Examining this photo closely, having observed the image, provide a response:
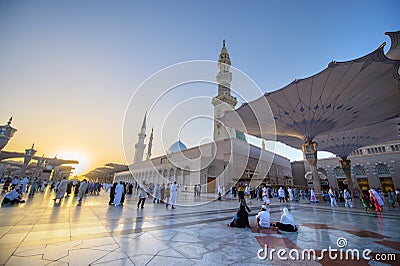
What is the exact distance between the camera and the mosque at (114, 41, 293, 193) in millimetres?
26406

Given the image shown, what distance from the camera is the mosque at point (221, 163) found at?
86.6ft

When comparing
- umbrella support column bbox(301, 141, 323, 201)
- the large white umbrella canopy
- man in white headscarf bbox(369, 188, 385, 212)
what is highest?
the large white umbrella canopy

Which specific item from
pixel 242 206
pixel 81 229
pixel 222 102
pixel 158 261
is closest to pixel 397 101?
pixel 242 206

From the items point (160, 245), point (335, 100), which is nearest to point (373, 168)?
point (335, 100)

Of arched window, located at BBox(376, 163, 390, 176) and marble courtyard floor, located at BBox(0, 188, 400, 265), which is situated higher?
arched window, located at BBox(376, 163, 390, 176)

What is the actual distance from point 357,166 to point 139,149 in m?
49.7

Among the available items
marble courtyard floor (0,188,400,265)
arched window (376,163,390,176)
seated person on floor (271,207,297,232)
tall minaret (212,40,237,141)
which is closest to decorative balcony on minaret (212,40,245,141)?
tall minaret (212,40,237,141)

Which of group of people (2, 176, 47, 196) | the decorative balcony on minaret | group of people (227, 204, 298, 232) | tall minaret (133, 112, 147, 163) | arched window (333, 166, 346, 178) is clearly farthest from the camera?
tall minaret (133, 112, 147, 163)

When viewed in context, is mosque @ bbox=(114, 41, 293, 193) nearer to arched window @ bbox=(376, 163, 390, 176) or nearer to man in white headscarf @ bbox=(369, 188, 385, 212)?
man in white headscarf @ bbox=(369, 188, 385, 212)

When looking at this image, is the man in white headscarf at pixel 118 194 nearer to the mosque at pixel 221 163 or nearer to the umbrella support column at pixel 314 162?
the mosque at pixel 221 163

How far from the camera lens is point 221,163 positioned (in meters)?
27.8

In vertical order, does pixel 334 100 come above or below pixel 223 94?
below

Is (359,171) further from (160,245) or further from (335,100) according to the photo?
(160,245)

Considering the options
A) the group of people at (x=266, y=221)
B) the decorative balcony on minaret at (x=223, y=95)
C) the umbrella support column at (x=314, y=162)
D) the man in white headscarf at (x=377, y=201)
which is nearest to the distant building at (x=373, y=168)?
the umbrella support column at (x=314, y=162)
